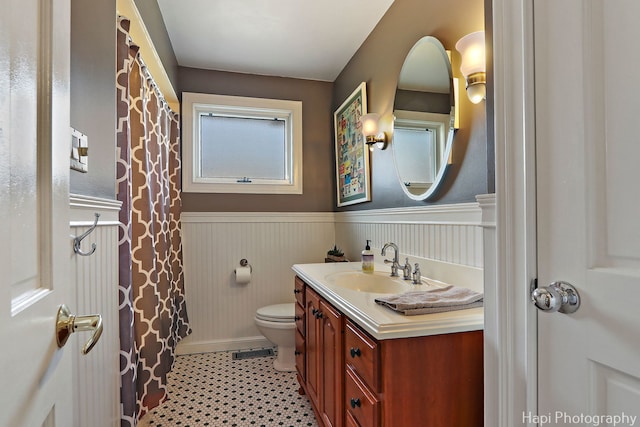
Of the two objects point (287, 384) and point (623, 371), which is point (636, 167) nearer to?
point (623, 371)

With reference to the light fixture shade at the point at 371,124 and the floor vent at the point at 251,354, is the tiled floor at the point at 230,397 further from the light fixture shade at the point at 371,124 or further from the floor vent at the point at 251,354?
the light fixture shade at the point at 371,124

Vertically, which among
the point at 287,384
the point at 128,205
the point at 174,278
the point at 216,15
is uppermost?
the point at 216,15

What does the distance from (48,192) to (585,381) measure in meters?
1.06

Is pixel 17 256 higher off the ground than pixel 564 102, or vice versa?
pixel 564 102

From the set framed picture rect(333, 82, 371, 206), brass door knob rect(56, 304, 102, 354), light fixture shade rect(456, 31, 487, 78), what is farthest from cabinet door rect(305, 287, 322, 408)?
light fixture shade rect(456, 31, 487, 78)

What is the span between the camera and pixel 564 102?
0.68 meters

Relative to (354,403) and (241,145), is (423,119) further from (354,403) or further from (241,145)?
(241,145)

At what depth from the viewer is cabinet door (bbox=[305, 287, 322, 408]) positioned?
157 cm

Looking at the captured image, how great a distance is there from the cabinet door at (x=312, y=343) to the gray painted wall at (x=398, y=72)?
77cm

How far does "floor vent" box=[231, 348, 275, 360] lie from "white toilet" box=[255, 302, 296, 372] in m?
0.25

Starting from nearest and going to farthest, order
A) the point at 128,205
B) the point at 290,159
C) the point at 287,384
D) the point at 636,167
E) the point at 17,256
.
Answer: the point at 17,256, the point at 636,167, the point at 128,205, the point at 287,384, the point at 290,159

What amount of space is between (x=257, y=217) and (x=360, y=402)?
6.60ft

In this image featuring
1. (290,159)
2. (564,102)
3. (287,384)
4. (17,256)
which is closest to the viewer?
(17,256)

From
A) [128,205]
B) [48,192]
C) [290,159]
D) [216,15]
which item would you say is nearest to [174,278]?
[128,205]
